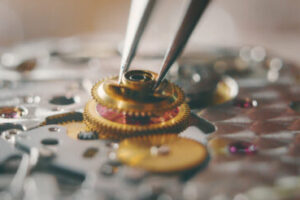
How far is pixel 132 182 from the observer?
46 centimetres

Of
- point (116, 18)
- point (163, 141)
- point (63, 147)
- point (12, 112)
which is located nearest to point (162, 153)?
point (163, 141)

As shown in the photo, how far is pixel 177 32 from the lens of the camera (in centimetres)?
48

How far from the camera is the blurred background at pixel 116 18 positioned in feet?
5.00

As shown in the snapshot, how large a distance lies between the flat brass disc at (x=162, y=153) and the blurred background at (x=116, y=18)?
1.00 metres

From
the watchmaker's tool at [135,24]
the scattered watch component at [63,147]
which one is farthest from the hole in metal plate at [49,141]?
the watchmaker's tool at [135,24]

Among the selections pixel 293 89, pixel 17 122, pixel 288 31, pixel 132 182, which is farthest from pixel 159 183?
pixel 288 31

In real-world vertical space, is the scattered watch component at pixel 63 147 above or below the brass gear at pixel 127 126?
below

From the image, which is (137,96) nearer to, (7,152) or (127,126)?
(127,126)

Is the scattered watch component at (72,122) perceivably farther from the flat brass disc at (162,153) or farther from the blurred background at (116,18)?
the blurred background at (116,18)

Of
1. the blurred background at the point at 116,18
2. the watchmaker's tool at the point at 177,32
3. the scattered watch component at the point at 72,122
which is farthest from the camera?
the blurred background at the point at 116,18

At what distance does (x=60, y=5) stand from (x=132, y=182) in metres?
1.30

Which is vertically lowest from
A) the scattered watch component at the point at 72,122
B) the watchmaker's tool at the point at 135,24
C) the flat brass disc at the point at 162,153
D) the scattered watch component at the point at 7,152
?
the scattered watch component at the point at 7,152

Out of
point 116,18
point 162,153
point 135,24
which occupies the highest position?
point 135,24

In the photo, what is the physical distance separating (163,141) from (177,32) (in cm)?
14
